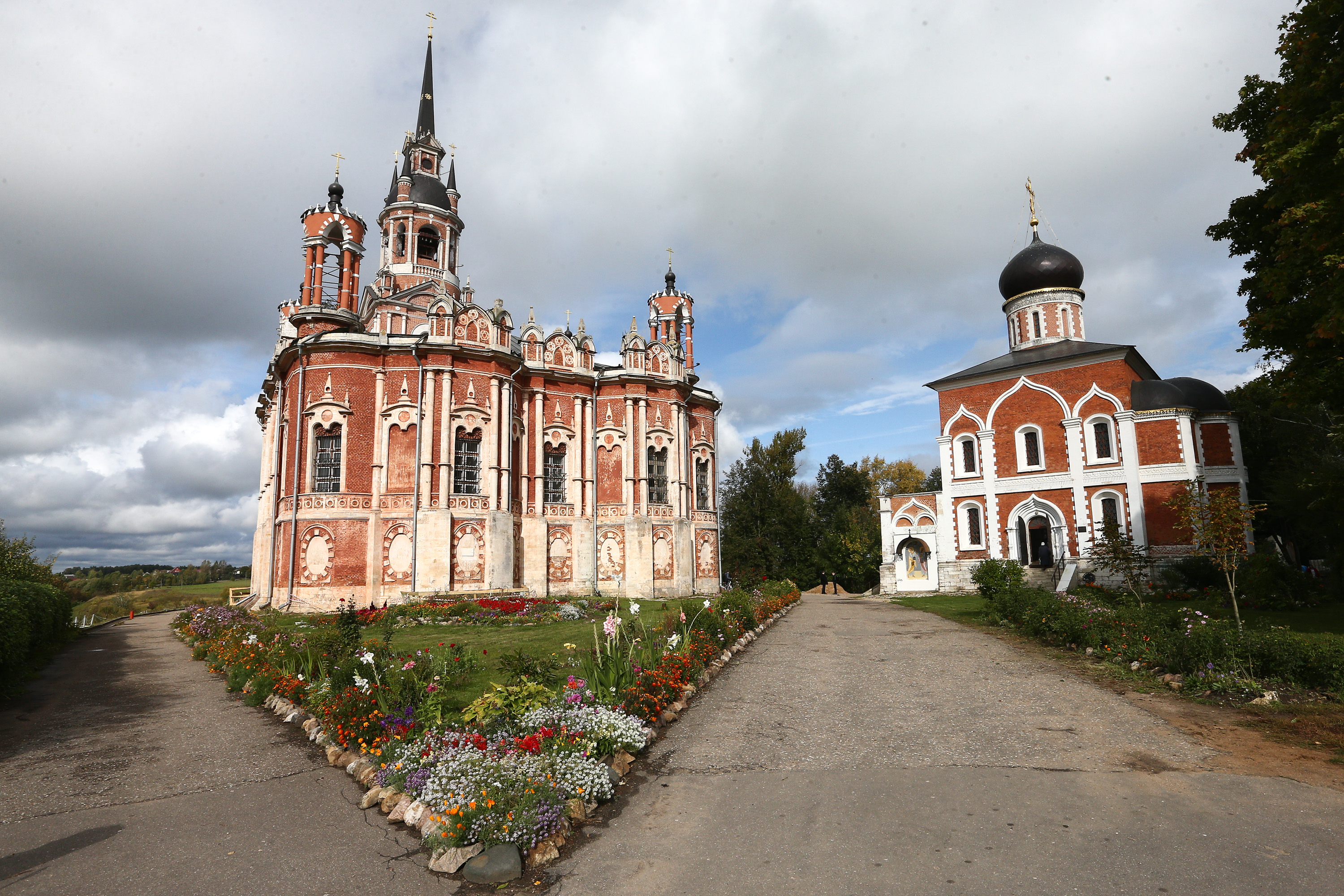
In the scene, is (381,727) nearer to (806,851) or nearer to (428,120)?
(806,851)

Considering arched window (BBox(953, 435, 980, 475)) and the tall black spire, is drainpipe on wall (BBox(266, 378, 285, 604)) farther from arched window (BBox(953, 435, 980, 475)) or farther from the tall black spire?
arched window (BBox(953, 435, 980, 475))

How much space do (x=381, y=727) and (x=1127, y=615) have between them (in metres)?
12.8

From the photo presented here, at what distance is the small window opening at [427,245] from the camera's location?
31.8 meters

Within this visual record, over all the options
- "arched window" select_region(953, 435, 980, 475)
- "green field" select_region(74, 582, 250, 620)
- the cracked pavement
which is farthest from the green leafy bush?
"arched window" select_region(953, 435, 980, 475)

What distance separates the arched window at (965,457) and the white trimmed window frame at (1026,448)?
6.56ft

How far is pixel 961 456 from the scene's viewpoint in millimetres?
34312

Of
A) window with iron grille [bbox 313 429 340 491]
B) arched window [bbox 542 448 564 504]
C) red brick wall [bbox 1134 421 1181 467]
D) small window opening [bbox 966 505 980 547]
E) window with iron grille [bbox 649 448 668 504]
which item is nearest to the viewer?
window with iron grille [bbox 313 429 340 491]

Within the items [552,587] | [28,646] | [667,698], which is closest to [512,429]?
[552,587]

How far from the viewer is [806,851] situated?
5.28 metres

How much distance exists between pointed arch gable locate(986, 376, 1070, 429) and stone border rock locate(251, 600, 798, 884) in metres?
29.0

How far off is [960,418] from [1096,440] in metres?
5.88

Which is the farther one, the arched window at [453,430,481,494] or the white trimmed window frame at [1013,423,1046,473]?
the white trimmed window frame at [1013,423,1046,473]

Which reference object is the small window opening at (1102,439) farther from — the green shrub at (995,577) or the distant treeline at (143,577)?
the distant treeline at (143,577)

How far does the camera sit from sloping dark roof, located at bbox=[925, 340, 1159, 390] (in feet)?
101
